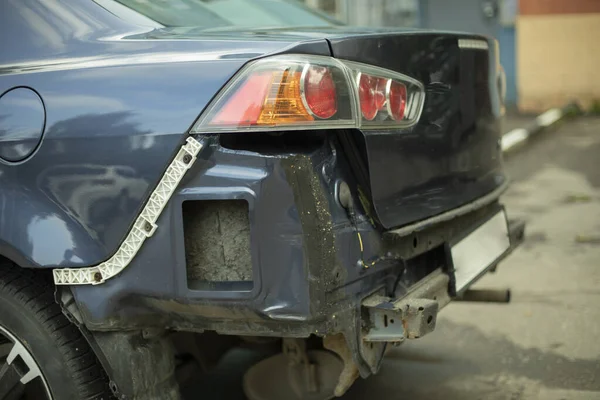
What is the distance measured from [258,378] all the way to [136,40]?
1511 mm

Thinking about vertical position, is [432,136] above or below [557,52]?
below

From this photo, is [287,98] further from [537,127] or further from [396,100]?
[537,127]

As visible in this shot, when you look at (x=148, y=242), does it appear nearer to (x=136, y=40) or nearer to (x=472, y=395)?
(x=136, y=40)

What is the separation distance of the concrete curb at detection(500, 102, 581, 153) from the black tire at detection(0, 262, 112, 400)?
25.3 ft

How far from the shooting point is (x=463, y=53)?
322 centimetres

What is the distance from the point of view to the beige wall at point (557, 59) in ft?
44.4

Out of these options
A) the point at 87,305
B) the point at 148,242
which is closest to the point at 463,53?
the point at 148,242

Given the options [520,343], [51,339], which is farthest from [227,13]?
[520,343]

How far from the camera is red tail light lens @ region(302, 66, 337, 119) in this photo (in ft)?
8.02

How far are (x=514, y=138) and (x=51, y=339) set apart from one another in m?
8.65

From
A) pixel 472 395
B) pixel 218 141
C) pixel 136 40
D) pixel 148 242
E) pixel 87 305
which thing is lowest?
pixel 472 395

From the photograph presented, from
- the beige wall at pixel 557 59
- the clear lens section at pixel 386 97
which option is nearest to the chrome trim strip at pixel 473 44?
the clear lens section at pixel 386 97

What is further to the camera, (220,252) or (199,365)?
(199,365)

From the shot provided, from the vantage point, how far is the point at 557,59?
1373cm
